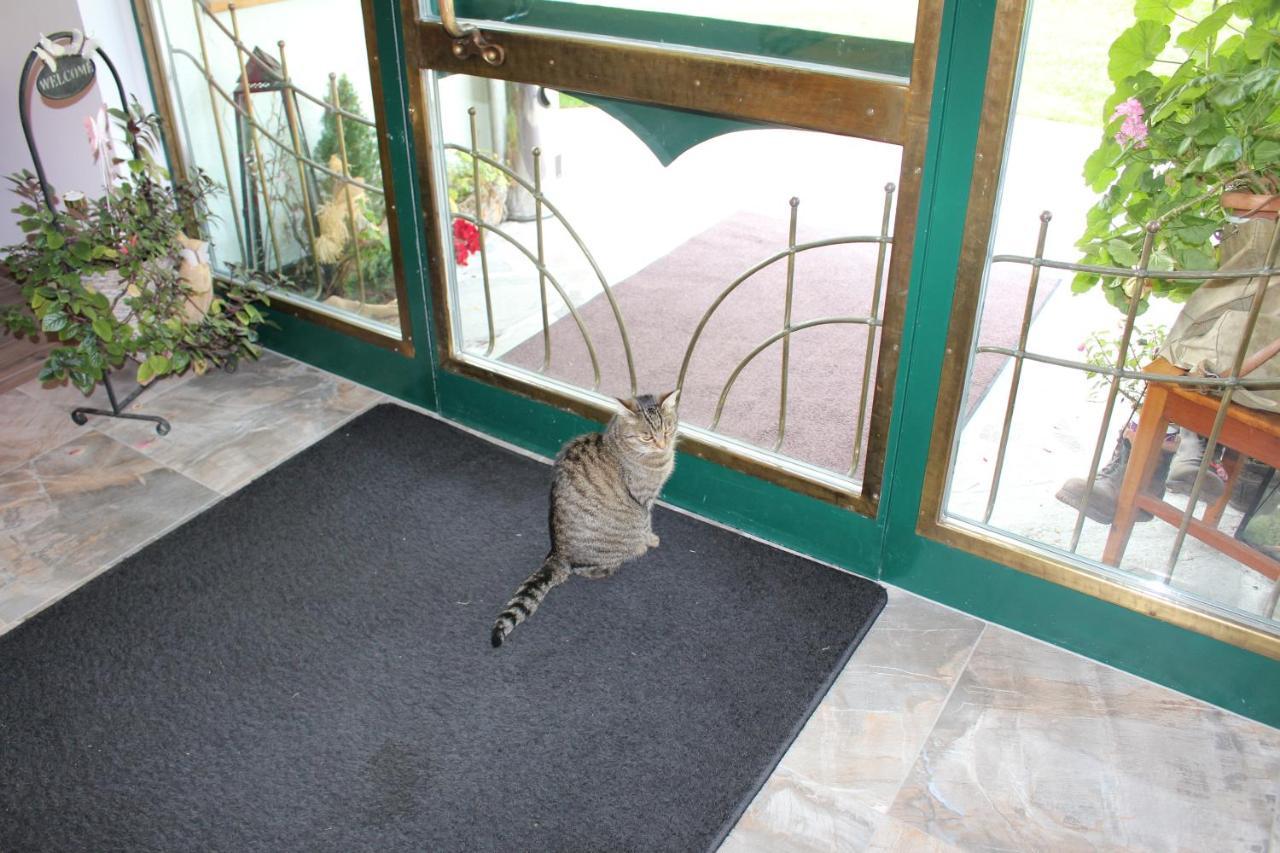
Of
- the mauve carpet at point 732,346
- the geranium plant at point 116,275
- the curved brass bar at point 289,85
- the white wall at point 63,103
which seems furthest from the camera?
the white wall at point 63,103

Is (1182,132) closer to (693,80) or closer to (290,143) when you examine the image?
(693,80)

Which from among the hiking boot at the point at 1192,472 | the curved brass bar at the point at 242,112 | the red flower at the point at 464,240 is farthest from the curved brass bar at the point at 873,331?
the curved brass bar at the point at 242,112

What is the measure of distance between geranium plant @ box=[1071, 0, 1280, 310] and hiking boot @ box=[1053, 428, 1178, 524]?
34 cm

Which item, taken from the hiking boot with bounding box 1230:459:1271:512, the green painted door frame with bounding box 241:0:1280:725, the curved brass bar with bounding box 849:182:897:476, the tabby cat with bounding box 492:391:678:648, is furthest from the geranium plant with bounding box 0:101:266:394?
the hiking boot with bounding box 1230:459:1271:512

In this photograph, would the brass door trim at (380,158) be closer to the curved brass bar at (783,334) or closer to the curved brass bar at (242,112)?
the curved brass bar at (242,112)

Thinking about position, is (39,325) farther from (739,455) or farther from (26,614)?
(739,455)

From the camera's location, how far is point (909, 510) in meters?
2.15

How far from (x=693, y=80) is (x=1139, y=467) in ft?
3.80

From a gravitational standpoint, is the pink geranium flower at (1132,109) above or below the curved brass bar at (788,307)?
above

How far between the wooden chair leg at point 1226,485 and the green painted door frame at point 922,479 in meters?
0.23

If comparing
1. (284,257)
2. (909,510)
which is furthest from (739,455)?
(284,257)

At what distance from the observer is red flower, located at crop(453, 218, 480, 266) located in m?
2.59

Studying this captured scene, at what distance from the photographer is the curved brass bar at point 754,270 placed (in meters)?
2.02

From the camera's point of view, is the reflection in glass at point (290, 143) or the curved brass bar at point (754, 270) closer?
the curved brass bar at point (754, 270)
